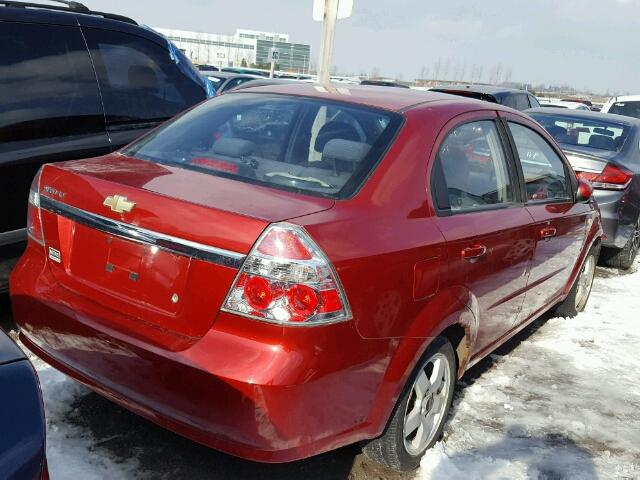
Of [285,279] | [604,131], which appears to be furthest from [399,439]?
[604,131]

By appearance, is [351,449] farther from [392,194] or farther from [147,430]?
[392,194]

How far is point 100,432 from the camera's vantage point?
2922mm

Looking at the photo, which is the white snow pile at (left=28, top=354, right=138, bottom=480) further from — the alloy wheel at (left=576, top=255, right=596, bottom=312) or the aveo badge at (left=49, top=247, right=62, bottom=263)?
the alloy wheel at (left=576, top=255, right=596, bottom=312)

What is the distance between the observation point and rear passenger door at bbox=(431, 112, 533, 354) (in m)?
2.80

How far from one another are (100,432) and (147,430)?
21 cm

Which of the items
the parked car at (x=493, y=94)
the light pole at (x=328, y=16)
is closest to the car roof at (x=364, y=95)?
the light pole at (x=328, y=16)

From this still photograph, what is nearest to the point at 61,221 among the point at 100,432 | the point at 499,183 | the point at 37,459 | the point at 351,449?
the point at 100,432

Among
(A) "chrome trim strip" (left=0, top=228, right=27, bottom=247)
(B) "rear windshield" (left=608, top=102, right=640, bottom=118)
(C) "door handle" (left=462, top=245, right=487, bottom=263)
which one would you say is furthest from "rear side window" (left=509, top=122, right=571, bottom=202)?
(B) "rear windshield" (left=608, top=102, right=640, bottom=118)

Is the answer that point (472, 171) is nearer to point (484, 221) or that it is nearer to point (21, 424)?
point (484, 221)

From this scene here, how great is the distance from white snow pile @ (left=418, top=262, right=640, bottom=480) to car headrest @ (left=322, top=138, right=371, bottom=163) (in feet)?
4.74

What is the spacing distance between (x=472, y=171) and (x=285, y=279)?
4.66 ft

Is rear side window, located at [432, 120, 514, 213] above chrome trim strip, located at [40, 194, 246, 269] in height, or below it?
above

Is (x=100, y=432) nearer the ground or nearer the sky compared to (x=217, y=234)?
nearer the ground

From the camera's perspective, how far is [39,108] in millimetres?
3811
